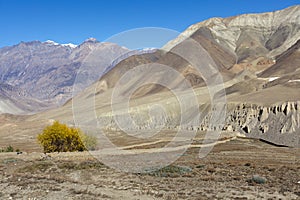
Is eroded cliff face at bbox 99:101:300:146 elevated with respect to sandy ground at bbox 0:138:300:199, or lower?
elevated

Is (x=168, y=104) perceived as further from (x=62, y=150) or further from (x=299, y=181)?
(x=299, y=181)

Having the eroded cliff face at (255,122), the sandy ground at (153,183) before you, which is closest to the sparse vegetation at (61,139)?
the eroded cliff face at (255,122)

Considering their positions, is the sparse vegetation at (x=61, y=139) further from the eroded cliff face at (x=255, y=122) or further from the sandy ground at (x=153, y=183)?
the sandy ground at (x=153, y=183)

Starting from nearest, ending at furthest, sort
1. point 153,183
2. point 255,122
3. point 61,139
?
point 153,183 → point 61,139 → point 255,122

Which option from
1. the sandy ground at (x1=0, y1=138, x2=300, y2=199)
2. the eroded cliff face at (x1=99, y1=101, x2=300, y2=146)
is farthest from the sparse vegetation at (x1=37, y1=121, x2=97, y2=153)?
the sandy ground at (x1=0, y1=138, x2=300, y2=199)

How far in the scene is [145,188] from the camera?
82.0 feet

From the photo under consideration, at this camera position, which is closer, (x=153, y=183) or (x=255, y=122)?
(x=153, y=183)

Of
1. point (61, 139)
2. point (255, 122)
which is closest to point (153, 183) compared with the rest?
point (61, 139)

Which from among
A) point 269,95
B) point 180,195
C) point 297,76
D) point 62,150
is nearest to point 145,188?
point 180,195

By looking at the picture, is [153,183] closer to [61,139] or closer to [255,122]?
[61,139]

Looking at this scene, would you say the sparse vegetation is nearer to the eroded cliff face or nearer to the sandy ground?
the eroded cliff face

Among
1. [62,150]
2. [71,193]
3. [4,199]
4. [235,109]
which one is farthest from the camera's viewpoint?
[235,109]

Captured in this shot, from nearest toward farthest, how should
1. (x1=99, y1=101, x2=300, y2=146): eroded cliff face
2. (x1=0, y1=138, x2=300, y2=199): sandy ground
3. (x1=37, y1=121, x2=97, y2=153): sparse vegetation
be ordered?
(x1=0, y1=138, x2=300, y2=199): sandy ground < (x1=37, y1=121, x2=97, y2=153): sparse vegetation < (x1=99, y1=101, x2=300, y2=146): eroded cliff face

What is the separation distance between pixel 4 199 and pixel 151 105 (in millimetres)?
162742
